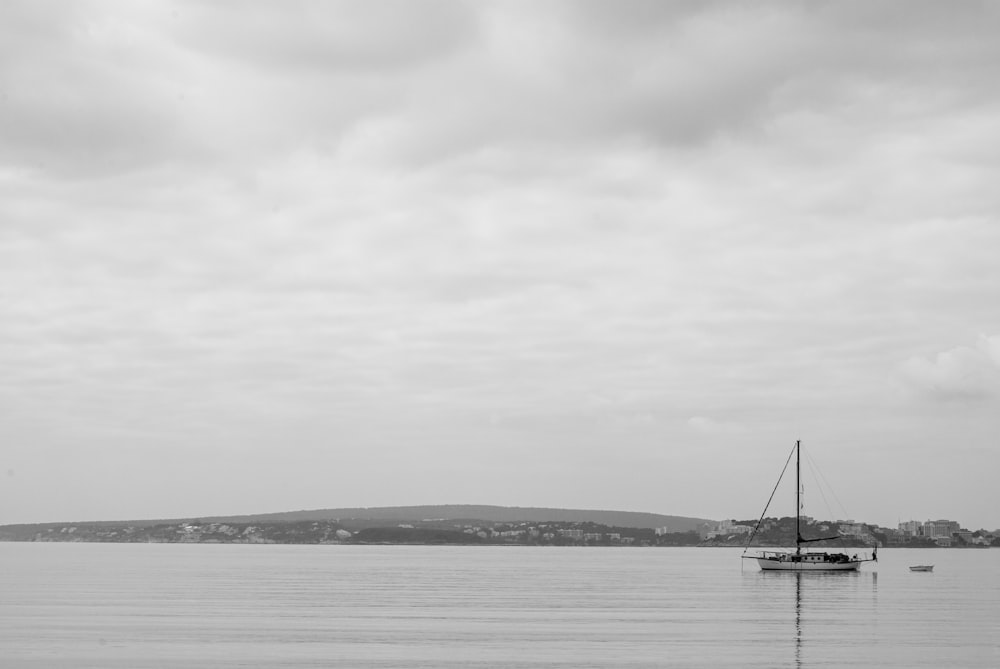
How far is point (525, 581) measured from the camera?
136m

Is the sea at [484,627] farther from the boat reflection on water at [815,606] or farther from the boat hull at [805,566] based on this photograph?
the boat hull at [805,566]

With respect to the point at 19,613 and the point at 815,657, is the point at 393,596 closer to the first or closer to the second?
the point at 19,613

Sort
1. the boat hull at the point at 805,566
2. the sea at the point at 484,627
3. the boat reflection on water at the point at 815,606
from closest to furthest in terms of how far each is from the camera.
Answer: the sea at the point at 484,627
the boat reflection on water at the point at 815,606
the boat hull at the point at 805,566

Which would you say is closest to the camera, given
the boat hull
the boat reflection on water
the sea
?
the sea

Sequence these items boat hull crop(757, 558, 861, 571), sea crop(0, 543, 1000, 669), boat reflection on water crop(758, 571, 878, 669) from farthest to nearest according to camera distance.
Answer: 1. boat hull crop(757, 558, 861, 571)
2. boat reflection on water crop(758, 571, 878, 669)
3. sea crop(0, 543, 1000, 669)

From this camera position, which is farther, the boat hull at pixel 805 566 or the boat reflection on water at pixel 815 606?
the boat hull at pixel 805 566

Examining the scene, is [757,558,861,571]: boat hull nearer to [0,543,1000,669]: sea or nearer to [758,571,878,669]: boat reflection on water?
[758,571,878,669]: boat reflection on water

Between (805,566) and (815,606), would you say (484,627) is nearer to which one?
(815,606)

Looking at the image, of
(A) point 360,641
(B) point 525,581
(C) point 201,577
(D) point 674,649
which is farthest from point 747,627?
(C) point 201,577

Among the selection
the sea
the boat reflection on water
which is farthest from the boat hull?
the sea

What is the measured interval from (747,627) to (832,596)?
4078cm

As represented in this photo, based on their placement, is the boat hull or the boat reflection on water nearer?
the boat reflection on water

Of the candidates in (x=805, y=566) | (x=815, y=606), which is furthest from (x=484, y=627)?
(x=805, y=566)

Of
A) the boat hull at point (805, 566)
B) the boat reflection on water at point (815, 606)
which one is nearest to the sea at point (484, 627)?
the boat reflection on water at point (815, 606)
